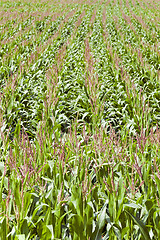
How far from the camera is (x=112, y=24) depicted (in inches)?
551

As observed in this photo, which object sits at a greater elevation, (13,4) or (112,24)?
(13,4)

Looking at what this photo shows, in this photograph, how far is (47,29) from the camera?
13.3m

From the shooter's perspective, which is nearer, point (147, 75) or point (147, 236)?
point (147, 236)

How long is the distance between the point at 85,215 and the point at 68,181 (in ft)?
1.59

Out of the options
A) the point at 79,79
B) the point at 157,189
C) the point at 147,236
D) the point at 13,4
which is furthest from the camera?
the point at 13,4

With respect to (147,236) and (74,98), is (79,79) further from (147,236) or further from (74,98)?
(147,236)

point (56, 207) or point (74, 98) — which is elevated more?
point (74, 98)

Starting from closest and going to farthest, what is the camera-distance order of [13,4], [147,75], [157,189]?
1. [157,189]
2. [147,75]
3. [13,4]

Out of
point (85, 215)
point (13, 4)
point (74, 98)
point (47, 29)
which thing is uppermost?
point (13, 4)

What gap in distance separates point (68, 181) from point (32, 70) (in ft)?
16.0

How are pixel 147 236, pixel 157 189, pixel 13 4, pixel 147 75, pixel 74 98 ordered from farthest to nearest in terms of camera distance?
1. pixel 13 4
2. pixel 147 75
3. pixel 74 98
4. pixel 157 189
5. pixel 147 236

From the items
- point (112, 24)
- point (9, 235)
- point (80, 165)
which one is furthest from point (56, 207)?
point (112, 24)

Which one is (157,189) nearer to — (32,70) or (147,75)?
(147,75)

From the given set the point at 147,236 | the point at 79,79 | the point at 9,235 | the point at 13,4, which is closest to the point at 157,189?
the point at 147,236
